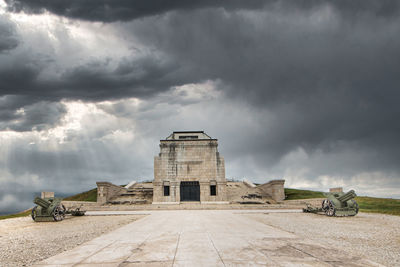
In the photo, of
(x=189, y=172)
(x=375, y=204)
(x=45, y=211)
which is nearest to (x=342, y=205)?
(x=375, y=204)

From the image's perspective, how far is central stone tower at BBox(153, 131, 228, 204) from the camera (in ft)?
143

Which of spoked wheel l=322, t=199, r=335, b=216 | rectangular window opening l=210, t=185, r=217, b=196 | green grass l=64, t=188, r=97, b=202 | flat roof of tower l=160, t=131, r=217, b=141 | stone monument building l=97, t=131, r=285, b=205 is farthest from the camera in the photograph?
flat roof of tower l=160, t=131, r=217, b=141

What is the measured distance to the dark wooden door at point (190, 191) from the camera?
146 ft

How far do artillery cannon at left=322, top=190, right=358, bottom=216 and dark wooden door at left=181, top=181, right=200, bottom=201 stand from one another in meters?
25.7

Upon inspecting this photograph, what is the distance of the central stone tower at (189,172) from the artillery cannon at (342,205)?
2360 cm

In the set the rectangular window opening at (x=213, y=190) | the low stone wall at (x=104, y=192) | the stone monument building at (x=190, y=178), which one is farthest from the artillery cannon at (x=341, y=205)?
the low stone wall at (x=104, y=192)

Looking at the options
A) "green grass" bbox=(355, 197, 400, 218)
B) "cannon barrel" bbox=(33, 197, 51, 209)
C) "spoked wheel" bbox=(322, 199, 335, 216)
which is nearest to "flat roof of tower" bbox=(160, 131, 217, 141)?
"green grass" bbox=(355, 197, 400, 218)

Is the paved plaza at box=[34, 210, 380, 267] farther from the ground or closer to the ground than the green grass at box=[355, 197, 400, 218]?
farther from the ground

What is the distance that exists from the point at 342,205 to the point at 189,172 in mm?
27006

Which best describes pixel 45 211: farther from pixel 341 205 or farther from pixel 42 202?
pixel 341 205

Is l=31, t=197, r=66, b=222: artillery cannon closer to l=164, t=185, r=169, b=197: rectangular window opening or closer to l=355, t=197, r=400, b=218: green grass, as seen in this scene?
l=164, t=185, r=169, b=197: rectangular window opening

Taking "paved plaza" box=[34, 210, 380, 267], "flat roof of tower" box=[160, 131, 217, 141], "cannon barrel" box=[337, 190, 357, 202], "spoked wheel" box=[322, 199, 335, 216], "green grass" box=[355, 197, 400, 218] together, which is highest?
"flat roof of tower" box=[160, 131, 217, 141]

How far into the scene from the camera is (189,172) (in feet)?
146

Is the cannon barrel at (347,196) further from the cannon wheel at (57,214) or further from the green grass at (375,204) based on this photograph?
the cannon wheel at (57,214)
